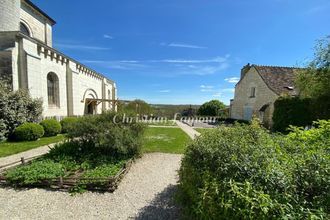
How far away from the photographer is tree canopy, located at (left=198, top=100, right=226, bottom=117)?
2645cm

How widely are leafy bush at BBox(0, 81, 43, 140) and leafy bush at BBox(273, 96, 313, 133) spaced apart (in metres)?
15.3

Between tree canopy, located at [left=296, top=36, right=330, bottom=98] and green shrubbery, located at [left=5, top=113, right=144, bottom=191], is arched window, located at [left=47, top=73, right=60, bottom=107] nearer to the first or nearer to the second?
green shrubbery, located at [left=5, top=113, right=144, bottom=191]

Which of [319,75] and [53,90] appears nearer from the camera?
[319,75]

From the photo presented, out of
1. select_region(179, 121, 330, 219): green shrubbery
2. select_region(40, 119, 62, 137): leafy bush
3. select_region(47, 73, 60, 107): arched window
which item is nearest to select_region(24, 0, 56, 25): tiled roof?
select_region(47, 73, 60, 107): arched window

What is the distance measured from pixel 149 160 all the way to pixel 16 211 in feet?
12.6

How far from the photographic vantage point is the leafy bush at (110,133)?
6020 mm

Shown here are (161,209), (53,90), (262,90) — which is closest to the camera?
(161,209)

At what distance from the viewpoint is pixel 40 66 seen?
1166 centimetres

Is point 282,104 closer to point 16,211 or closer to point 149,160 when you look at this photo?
point 149,160

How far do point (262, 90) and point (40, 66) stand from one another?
18.1m

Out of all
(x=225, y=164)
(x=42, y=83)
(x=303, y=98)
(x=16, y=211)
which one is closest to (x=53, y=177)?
(x=16, y=211)

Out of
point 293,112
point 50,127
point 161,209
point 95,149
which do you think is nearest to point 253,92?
point 293,112

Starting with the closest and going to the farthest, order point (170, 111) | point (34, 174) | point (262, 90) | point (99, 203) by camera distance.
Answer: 1. point (99, 203)
2. point (34, 174)
3. point (262, 90)
4. point (170, 111)

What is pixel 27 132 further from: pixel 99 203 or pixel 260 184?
pixel 260 184
